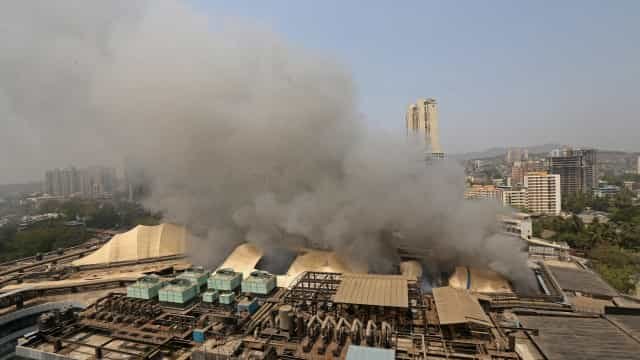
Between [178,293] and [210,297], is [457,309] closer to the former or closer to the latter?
[210,297]

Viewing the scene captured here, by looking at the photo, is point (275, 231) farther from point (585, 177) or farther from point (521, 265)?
point (585, 177)

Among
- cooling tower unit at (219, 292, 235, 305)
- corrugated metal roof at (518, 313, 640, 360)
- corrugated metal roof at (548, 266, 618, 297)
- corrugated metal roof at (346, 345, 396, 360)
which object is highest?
corrugated metal roof at (346, 345, 396, 360)

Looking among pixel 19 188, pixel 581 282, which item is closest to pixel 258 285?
pixel 581 282

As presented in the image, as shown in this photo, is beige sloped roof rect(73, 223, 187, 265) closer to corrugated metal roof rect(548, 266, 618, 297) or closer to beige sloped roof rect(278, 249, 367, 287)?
beige sloped roof rect(278, 249, 367, 287)

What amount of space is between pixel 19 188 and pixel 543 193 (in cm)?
8472

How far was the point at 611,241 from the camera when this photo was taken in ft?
111

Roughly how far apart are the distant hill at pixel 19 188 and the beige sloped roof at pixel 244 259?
4162 cm

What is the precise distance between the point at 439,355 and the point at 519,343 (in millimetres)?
3413


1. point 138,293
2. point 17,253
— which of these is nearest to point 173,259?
point 138,293

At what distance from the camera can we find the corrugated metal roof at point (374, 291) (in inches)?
550

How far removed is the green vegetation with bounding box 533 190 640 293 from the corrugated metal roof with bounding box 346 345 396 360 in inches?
855

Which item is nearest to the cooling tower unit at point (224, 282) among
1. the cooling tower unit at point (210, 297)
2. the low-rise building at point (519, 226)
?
the cooling tower unit at point (210, 297)

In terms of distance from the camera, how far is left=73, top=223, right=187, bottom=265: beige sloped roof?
29891 millimetres

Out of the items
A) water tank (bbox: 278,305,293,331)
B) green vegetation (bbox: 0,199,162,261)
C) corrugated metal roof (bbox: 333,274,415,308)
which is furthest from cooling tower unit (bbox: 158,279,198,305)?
green vegetation (bbox: 0,199,162,261)
